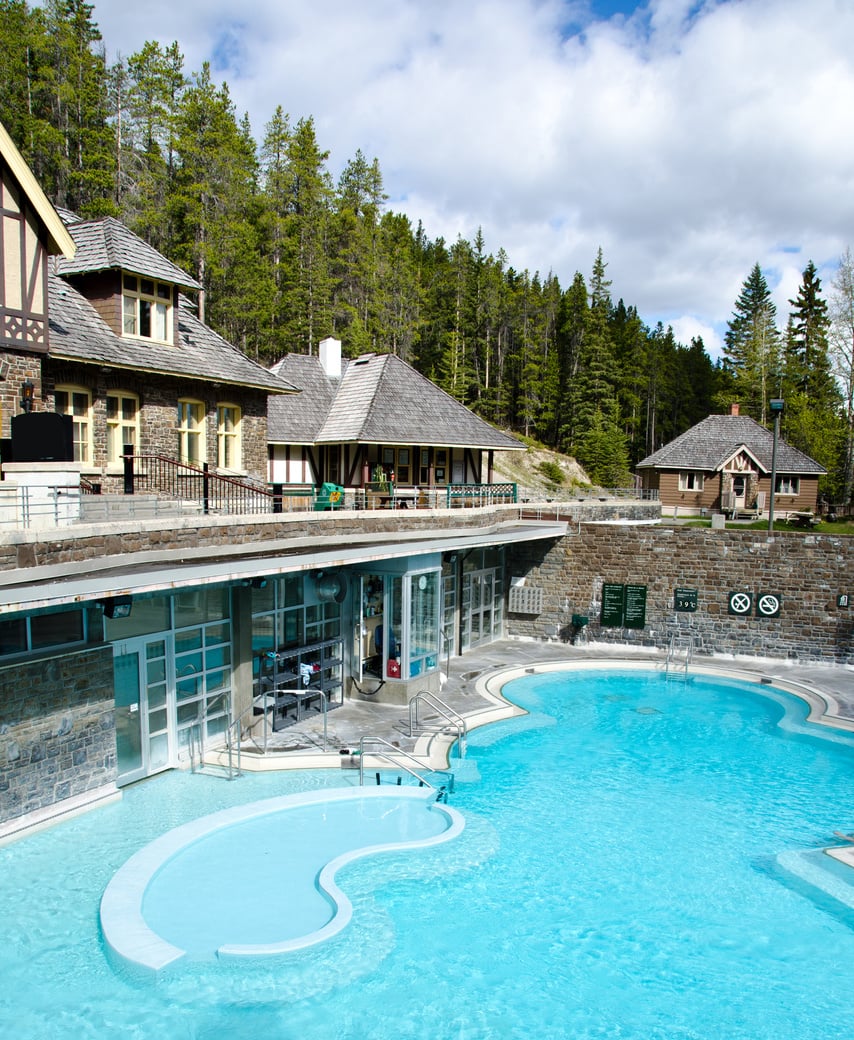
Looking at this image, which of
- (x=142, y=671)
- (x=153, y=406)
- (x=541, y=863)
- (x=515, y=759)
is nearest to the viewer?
(x=541, y=863)

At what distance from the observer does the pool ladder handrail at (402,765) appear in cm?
1248

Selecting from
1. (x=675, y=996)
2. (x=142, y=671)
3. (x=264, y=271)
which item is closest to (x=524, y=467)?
(x=264, y=271)

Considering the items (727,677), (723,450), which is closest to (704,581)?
(727,677)

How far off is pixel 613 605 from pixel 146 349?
15.2 metres

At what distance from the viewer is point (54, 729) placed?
35.4 feet

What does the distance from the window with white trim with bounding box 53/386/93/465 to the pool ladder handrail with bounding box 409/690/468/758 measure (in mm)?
9120

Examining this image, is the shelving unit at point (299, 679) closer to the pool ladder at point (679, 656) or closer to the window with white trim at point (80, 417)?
the window with white trim at point (80, 417)

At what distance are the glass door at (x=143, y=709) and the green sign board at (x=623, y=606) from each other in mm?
14379

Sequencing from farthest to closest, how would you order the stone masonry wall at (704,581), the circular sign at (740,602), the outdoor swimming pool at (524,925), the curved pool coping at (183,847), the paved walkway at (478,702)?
1. the circular sign at (740,602)
2. the stone masonry wall at (704,581)
3. the paved walkway at (478,702)
4. the curved pool coping at (183,847)
5. the outdoor swimming pool at (524,925)

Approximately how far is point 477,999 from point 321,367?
23979 mm

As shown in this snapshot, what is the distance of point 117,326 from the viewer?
58.9ft

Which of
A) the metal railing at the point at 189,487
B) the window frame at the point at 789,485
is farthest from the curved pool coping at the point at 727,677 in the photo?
the window frame at the point at 789,485

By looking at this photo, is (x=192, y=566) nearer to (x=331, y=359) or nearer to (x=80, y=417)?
(x=80, y=417)

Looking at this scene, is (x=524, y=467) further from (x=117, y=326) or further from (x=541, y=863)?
(x=541, y=863)
